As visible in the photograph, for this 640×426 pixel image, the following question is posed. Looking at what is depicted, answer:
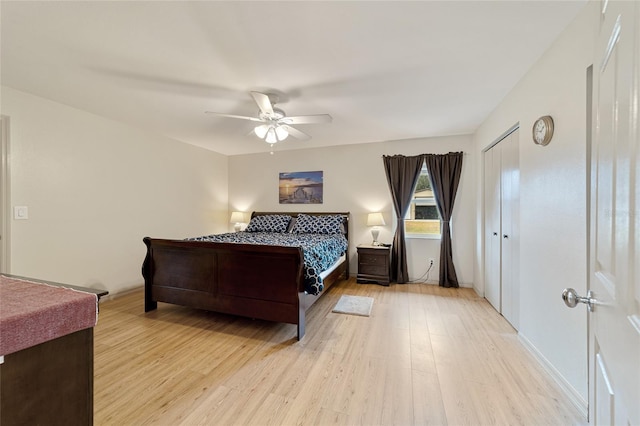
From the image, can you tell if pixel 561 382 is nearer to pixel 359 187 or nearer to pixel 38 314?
pixel 38 314

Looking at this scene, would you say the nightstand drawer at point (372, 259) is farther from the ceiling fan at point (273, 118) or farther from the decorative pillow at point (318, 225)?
the ceiling fan at point (273, 118)

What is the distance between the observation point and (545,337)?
1.87 metres

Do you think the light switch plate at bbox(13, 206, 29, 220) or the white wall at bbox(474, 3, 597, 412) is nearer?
the white wall at bbox(474, 3, 597, 412)

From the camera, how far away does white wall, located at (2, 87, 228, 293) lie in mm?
2562

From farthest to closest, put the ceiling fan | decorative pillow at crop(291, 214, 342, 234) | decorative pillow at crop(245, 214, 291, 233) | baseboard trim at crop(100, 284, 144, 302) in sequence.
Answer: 1. decorative pillow at crop(245, 214, 291, 233)
2. decorative pillow at crop(291, 214, 342, 234)
3. baseboard trim at crop(100, 284, 144, 302)
4. the ceiling fan

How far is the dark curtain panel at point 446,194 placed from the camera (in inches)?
153

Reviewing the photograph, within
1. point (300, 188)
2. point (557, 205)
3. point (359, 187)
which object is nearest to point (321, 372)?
point (557, 205)

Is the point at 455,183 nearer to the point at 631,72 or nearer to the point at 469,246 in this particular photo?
the point at 469,246

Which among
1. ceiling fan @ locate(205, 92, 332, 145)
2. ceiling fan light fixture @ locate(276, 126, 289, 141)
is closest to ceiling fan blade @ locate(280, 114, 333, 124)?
ceiling fan @ locate(205, 92, 332, 145)

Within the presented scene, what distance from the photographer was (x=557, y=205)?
1729 mm

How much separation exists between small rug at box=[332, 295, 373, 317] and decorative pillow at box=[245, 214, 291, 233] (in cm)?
173

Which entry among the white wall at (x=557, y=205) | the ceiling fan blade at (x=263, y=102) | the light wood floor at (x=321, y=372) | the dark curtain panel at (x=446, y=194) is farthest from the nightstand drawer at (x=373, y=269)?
the ceiling fan blade at (x=263, y=102)

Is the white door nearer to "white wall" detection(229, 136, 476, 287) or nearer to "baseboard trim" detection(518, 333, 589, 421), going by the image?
"baseboard trim" detection(518, 333, 589, 421)

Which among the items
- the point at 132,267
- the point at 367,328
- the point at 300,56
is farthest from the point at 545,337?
the point at 132,267
